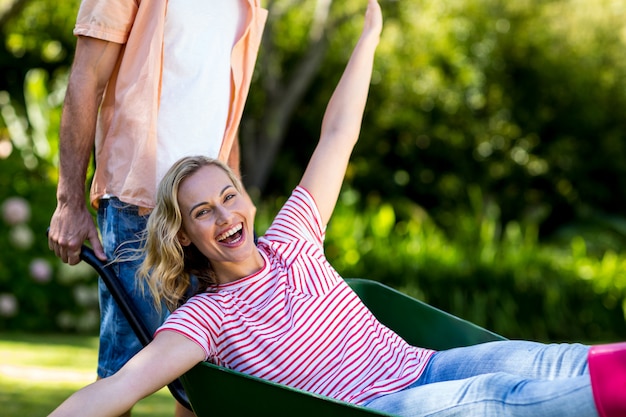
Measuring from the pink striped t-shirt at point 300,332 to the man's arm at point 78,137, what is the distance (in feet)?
1.13

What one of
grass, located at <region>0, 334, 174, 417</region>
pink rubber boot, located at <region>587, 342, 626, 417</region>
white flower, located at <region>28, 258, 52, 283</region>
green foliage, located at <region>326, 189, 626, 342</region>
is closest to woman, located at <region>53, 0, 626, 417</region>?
pink rubber boot, located at <region>587, 342, 626, 417</region>

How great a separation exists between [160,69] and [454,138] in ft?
26.5

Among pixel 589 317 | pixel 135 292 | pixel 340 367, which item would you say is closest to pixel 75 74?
pixel 135 292

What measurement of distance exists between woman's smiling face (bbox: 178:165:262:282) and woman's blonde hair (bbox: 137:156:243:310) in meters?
0.02

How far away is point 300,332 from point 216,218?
29cm

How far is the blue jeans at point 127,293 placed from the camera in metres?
2.20

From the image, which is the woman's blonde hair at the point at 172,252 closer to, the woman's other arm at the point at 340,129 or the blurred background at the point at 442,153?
the woman's other arm at the point at 340,129

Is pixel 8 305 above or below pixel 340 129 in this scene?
below

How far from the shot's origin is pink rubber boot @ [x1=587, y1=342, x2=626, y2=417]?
1.56m

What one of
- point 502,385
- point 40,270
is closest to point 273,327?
point 502,385

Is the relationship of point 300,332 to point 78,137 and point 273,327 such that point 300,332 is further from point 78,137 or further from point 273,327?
point 78,137

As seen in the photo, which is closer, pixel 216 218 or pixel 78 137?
pixel 216 218

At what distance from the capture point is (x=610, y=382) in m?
1.58

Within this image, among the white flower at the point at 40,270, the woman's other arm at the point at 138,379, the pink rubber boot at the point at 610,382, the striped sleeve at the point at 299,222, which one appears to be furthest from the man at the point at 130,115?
the white flower at the point at 40,270
